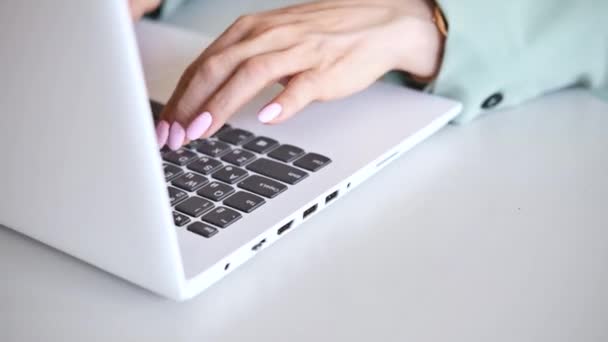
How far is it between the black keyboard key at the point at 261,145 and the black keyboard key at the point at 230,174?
0.03 m

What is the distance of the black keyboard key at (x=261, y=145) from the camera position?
0.60 meters

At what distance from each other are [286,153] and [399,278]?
14cm

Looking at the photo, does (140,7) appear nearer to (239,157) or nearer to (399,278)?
(239,157)

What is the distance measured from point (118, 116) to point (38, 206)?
12cm

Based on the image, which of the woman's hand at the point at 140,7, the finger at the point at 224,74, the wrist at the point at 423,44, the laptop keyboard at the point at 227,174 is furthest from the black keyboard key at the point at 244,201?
the woman's hand at the point at 140,7

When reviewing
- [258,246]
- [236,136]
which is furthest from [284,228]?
[236,136]

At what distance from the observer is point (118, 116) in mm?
373

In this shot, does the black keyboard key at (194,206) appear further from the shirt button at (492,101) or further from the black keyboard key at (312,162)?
the shirt button at (492,101)

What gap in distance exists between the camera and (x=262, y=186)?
0.54 metres

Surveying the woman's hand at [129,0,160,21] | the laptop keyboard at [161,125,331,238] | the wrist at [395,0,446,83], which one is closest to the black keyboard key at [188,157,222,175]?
the laptop keyboard at [161,125,331,238]

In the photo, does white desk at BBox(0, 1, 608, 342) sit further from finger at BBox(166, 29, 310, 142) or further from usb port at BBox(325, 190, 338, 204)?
finger at BBox(166, 29, 310, 142)

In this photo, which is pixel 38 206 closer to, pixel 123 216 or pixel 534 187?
pixel 123 216

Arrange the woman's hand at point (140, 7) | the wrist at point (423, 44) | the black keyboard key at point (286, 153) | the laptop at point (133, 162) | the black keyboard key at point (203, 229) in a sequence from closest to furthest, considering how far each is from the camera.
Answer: the laptop at point (133, 162) < the black keyboard key at point (203, 229) < the black keyboard key at point (286, 153) < the wrist at point (423, 44) < the woman's hand at point (140, 7)

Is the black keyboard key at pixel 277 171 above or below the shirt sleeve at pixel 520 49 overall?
below
